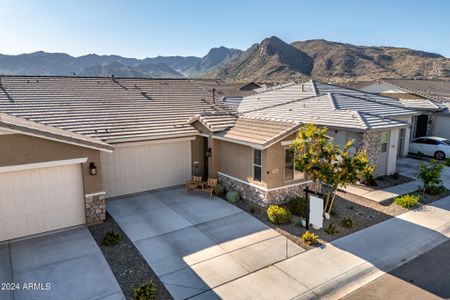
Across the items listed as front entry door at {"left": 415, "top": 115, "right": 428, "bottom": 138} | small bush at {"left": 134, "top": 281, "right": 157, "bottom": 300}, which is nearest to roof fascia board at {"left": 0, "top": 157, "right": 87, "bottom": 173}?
small bush at {"left": 134, "top": 281, "right": 157, "bottom": 300}

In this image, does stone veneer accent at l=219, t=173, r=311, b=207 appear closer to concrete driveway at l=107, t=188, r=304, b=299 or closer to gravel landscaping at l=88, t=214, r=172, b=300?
concrete driveway at l=107, t=188, r=304, b=299

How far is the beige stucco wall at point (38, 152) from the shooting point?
10008mm

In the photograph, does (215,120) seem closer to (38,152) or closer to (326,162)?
(326,162)

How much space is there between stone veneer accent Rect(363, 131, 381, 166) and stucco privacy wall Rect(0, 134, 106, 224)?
13.0 meters

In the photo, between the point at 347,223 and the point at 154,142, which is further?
the point at 154,142

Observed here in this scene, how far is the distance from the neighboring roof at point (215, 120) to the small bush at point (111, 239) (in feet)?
21.9

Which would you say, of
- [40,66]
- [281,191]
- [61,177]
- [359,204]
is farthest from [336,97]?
[40,66]

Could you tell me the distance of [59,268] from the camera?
29.8 feet

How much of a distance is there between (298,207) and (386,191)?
5.79 meters

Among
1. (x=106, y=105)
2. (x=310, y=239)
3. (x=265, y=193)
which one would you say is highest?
(x=106, y=105)

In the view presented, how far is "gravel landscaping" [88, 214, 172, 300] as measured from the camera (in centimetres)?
831

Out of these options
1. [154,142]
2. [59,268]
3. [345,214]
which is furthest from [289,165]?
[59,268]

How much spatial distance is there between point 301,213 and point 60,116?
11389 millimetres

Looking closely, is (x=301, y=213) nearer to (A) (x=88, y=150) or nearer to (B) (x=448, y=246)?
(B) (x=448, y=246)
